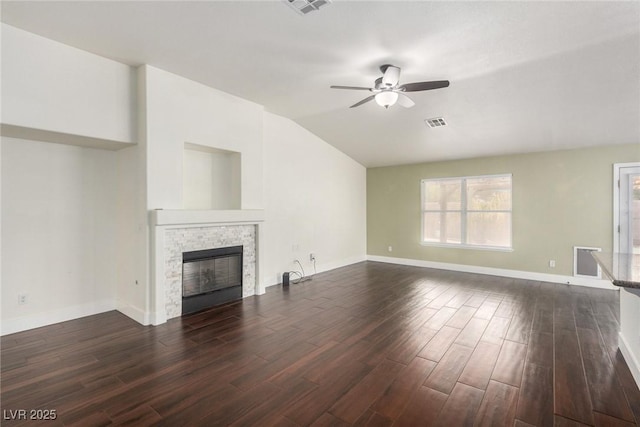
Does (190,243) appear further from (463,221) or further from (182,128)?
(463,221)

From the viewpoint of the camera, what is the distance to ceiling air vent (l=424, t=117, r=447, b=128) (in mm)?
4996

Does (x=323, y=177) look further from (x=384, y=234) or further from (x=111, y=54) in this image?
(x=111, y=54)

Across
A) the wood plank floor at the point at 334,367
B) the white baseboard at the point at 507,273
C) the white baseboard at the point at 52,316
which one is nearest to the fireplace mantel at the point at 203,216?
the wood plank floor at the point at 334,367

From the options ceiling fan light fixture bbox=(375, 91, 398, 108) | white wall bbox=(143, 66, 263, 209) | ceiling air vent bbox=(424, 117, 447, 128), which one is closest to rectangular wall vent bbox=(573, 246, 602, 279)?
ceiling air vent bbox=(424, 117, 447, 128)

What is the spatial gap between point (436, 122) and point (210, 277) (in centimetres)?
435

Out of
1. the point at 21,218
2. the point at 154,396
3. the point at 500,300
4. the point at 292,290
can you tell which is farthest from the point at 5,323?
the point at 500,300

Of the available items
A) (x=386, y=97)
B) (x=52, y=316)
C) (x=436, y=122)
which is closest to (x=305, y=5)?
(x=386, y=97)

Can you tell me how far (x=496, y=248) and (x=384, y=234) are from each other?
251 cm

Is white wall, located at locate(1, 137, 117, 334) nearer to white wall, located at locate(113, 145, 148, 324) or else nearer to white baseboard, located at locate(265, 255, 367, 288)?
white wall, located at locate(113, 145, 148, 324)

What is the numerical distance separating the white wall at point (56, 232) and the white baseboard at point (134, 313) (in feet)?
0.59

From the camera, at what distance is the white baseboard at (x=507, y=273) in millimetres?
5281

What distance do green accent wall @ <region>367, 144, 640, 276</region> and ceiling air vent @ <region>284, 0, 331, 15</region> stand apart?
5.20m

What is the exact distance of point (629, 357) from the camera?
2.63 m

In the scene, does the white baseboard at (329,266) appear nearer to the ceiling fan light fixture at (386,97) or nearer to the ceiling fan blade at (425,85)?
the ceiling fan light fixture at (386,97)
